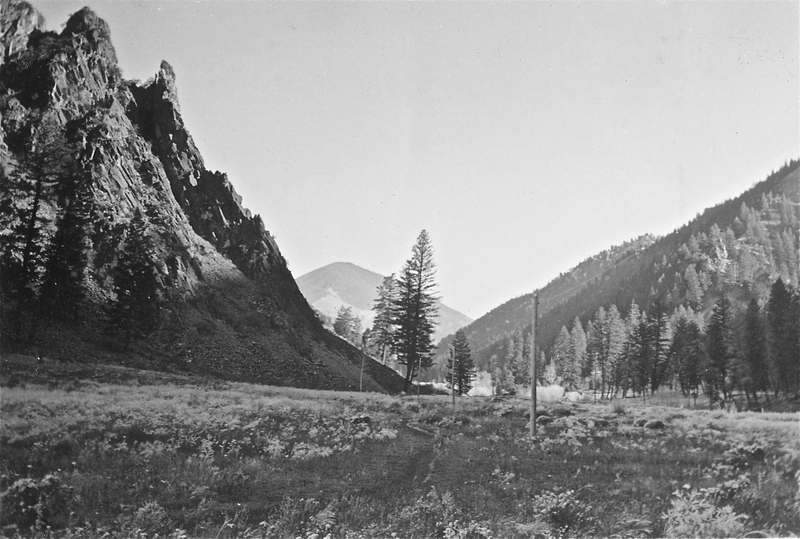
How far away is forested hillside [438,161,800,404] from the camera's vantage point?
54906 mm

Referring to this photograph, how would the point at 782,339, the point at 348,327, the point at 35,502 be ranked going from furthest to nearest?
the point at 348,327
the point at 782,339
the point at 35,502

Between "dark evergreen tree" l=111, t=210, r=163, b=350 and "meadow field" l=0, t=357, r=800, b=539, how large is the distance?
1553 cm

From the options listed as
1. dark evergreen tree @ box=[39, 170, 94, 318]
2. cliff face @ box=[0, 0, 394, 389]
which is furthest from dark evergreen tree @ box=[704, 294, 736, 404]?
dark evergreen tree @ box=[39, 170, 94, 318]

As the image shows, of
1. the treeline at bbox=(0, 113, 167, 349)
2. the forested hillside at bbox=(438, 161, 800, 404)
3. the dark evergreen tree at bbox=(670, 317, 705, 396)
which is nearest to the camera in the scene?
the treeline at bbox=(0, 113, 167, 349)

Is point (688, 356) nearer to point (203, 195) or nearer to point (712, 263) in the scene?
point (203, 195)

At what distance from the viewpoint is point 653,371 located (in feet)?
212

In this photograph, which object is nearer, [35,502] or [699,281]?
[35,502]

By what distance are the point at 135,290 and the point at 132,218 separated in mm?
9348

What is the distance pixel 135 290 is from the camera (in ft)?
106

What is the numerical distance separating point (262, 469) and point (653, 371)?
70.7 metres

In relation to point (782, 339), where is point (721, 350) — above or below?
below

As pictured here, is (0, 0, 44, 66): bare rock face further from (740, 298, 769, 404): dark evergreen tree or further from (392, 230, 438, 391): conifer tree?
(740, 298, 769, 404): dark evergreen tree

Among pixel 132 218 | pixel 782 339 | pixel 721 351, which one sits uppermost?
pixel 132 218

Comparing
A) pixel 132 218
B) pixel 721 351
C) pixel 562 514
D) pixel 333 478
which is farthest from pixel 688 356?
pixel 132 218
